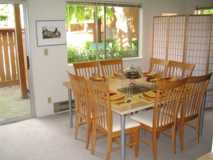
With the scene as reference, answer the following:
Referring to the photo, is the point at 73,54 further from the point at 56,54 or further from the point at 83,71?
the point at 83,71

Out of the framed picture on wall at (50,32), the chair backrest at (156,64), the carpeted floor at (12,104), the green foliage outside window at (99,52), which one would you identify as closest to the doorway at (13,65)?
the carpeted floor at (12,104)

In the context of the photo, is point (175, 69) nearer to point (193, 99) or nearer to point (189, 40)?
point (193, 99)

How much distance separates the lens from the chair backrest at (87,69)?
153 inches

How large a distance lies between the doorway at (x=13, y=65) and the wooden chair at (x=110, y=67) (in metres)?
1.57

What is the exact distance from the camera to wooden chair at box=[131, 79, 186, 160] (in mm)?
2676

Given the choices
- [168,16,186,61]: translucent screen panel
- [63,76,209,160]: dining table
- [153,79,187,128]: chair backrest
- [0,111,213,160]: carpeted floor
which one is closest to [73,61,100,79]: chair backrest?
[63,76,209,160]: dining table

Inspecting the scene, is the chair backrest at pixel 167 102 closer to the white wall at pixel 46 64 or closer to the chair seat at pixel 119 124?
the chair seat at pixel 119 124

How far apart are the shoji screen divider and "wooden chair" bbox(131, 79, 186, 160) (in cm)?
215

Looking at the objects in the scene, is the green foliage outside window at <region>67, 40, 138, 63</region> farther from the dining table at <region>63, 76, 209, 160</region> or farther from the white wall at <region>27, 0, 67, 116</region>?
the dining table at <region>63, 76, 209, 160</region>

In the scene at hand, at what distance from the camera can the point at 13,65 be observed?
604 cm

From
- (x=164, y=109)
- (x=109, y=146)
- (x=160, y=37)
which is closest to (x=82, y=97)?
(x=109, y=146)

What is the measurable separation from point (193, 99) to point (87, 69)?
68.0 inches

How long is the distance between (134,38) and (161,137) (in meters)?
2.66

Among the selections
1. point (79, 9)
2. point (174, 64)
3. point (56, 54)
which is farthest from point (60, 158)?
point (79, 9)
